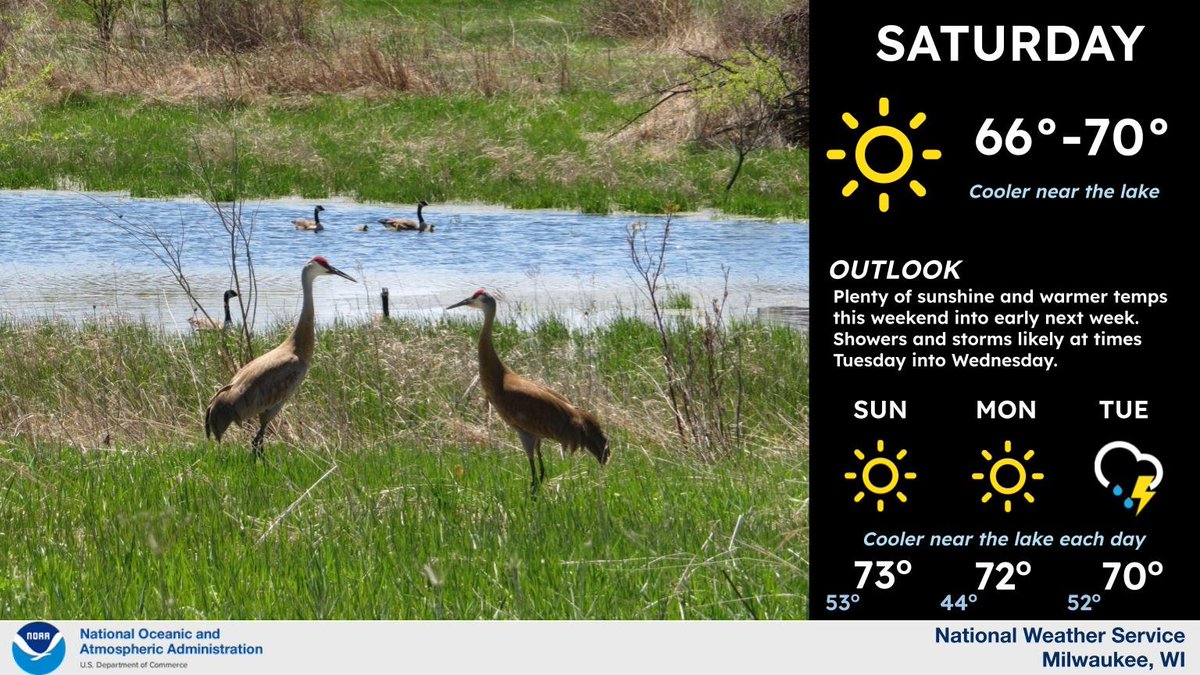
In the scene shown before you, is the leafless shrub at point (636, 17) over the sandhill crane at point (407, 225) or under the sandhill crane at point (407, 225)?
over

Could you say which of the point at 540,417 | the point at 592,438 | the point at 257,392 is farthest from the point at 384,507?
the point at 257,392

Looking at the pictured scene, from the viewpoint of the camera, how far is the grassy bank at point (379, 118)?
24.5 m

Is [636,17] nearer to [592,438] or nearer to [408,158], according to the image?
[408,158]

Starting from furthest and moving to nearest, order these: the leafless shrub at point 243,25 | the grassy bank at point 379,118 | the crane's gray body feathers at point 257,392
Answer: the leafless shrub at point 243,25, the grassy bank at point 379,118, the crane's gray body feathers at point 257,392

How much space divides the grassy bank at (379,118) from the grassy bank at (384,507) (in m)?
13.0

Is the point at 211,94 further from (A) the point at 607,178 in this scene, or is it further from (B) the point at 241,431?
(B) the point at 241,431

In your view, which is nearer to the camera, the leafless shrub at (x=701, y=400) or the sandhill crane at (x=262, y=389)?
the sandhill crane at (x=262, y=389)

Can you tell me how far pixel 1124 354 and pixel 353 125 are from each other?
25049 millimetres

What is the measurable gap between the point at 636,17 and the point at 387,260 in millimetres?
20828

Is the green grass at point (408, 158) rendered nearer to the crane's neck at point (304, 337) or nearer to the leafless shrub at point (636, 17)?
the leafless shrub at point (636, 17)

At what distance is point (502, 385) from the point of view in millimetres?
7629

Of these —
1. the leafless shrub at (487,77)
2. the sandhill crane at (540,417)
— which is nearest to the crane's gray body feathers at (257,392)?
the sandhill crane at (540,417)
